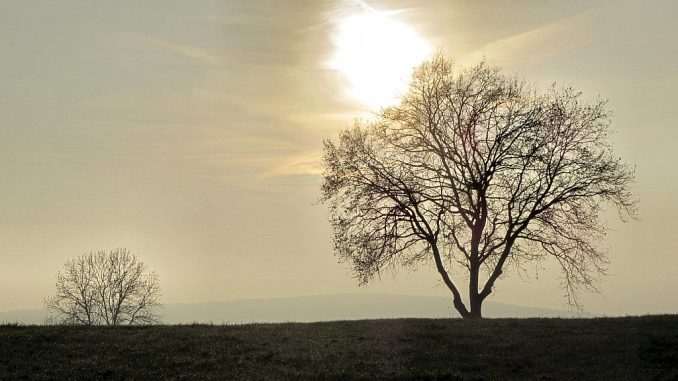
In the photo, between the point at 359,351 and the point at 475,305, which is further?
the point at 475,305

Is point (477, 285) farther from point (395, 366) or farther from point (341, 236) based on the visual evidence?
point (395, 366)

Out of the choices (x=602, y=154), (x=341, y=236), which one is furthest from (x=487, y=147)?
(x=341, y=236)

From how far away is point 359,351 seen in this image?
27.8 m

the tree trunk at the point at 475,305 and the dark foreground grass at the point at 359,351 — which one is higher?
the tree trunk at the point at 475,305

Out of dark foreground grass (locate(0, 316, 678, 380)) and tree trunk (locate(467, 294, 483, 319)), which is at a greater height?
tree trunk (locate(467, 294, 483, 319))

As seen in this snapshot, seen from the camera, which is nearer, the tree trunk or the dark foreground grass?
the dark foreground grass

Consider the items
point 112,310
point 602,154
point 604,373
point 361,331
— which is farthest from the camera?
point 112,310

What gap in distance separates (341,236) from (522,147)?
13.1 m

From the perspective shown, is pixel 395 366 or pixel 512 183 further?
pixel 512 183

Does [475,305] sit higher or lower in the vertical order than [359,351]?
higher

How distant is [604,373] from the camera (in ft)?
→ 80.0

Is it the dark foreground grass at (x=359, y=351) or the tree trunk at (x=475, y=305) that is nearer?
the dark foreground grass at (x=359, y=351)

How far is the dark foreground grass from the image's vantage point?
2486cm

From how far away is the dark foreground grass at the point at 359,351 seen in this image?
81.6 feet
